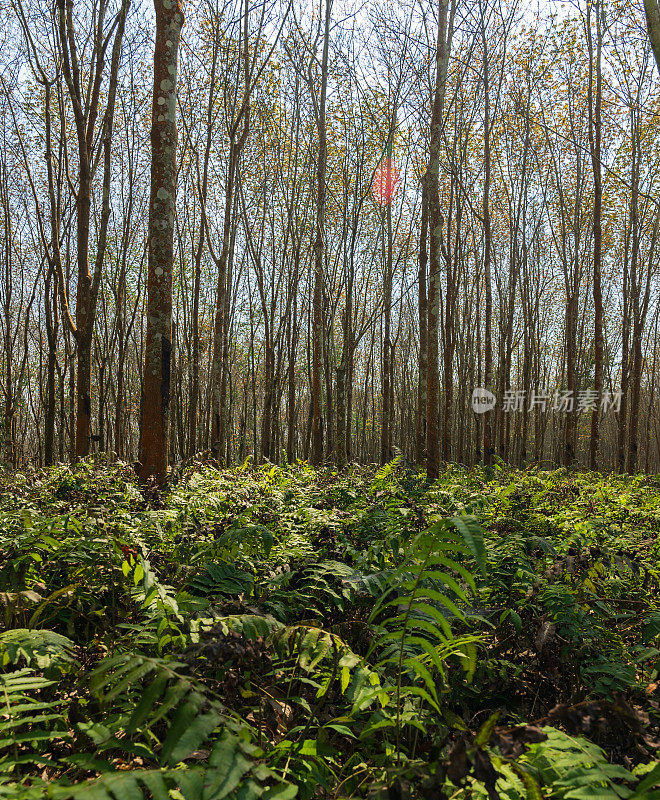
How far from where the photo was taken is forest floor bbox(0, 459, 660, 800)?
41.2 inches

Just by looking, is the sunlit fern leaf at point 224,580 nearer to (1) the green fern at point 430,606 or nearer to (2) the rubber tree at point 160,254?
(1) the green fern at point 430,606

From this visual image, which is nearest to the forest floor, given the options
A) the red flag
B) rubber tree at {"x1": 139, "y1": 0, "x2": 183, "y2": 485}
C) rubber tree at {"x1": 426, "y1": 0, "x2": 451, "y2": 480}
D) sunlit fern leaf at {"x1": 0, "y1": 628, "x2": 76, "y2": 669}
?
sunlit fern leaf at {"x1": 0, "y1": 628, "x2": 76, "y2": 669}

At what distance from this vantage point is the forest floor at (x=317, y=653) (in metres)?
1.05

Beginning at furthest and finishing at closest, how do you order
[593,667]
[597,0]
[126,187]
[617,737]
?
[126,187], [597,0], [593,667], [617,737]

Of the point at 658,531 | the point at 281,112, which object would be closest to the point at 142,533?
the point at 658,531

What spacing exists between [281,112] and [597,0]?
757cm

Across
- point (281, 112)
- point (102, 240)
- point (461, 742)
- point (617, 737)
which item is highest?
point (281, 112)

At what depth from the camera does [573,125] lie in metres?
12.3

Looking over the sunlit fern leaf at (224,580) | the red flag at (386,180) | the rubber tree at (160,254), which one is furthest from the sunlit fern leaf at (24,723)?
the red flag at (386,180)

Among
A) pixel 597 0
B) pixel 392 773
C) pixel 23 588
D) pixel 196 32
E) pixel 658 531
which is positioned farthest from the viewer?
pixel 196 32

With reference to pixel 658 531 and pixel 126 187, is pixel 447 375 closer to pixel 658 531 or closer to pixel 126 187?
pixel 658 531

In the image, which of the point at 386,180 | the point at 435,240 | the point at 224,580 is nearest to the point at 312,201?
the point at 386,180

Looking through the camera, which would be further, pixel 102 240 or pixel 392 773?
pixel 102 240

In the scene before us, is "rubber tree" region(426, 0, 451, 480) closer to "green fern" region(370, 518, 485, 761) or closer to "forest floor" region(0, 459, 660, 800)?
"forest floor" region(0, 459, 660, 800)
